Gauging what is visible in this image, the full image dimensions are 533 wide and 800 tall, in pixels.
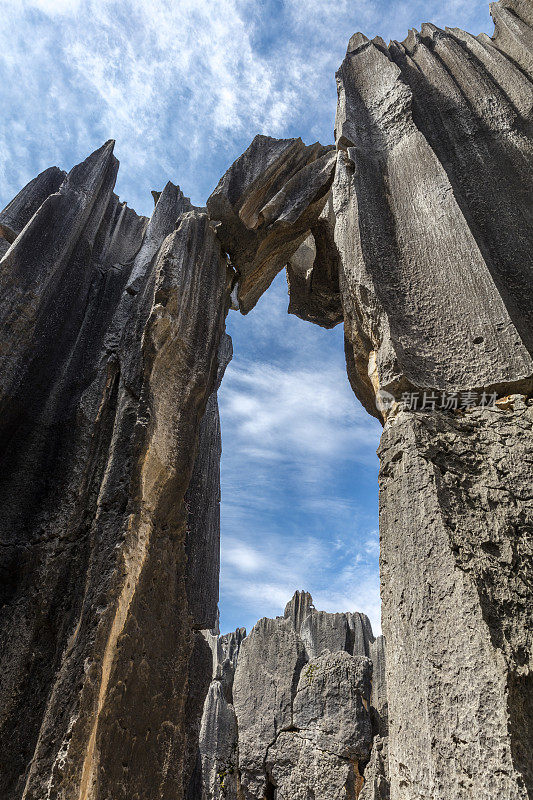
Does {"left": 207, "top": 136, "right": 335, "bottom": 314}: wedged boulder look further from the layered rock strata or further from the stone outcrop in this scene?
the stone outcrop

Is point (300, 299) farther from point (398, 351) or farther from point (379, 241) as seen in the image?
point (398, 351)

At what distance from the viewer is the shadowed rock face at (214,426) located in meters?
1.96

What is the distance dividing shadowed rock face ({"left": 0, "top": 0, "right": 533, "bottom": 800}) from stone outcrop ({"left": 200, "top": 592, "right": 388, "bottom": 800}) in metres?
5.09

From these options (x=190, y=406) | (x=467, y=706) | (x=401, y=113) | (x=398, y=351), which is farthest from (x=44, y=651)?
(x=401, y=113)

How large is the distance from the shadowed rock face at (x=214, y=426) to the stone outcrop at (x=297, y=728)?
5.09m

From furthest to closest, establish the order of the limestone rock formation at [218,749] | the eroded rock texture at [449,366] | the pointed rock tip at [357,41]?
the limestone rock formation at [218,749] → the pointed rock tip at [357,41] → the eroded rock texture at [449,366]

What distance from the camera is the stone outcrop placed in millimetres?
7914

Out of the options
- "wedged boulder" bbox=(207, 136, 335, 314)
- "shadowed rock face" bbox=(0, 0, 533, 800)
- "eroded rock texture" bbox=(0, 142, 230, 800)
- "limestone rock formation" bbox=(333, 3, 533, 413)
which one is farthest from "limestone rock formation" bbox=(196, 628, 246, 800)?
"limestone rock formation" bbox=(333, 3, 533, 413)

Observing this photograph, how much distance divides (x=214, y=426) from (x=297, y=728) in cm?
594

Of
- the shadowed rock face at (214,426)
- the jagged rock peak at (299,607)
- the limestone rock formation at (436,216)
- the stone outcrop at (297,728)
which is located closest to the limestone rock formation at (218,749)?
the stone outcrop at (297,728)

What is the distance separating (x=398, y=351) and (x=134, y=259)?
3383mm

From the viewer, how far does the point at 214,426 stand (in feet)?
A: 19.4

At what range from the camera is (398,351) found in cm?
270

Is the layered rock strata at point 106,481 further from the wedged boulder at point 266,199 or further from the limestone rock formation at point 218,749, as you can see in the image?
the limestone rock formation at point 218,749
